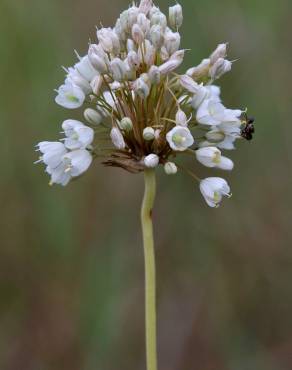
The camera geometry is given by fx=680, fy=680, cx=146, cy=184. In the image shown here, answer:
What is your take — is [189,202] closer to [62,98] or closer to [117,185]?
[117,185]

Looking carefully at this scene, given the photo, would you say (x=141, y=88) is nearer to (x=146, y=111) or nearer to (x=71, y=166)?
(x=146, y=111)

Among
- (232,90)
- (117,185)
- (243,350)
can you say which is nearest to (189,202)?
(117,185)

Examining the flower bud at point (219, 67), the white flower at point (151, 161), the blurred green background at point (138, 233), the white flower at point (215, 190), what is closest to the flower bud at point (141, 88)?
the white flower at point (151, 161)

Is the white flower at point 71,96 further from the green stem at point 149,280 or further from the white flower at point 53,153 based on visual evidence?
the green stem at point 149,280

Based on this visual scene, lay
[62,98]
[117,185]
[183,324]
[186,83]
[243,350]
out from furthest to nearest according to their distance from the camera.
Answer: [117,185] → [183,324] → [243,350] → [62,98] → [186,83]

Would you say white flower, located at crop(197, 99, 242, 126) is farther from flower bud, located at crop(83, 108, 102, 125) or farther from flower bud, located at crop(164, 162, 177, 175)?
flower bud, located at crop(83, 108, 102, 125)

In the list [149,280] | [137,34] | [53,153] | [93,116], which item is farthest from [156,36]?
[149,280]

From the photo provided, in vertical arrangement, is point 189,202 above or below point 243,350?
above
